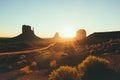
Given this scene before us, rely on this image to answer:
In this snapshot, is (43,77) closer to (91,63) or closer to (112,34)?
(91,63)

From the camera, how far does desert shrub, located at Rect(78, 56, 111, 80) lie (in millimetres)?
19891

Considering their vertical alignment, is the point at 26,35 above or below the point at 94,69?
below

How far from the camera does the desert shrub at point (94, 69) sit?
65.3ft

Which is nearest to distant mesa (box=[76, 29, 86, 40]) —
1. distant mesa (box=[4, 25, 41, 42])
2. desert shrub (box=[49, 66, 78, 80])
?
distant mesa (box=[4, 25, 41, 42])

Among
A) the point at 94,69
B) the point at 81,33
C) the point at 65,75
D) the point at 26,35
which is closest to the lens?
the point at 65,75

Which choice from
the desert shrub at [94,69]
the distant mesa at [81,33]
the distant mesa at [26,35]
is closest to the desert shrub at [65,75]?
the desert shrub at [94,69]

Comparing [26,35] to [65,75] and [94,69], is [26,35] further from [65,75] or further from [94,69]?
[65,75]

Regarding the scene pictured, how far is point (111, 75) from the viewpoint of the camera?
1936 cm

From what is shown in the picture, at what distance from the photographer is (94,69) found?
2080 centimetres

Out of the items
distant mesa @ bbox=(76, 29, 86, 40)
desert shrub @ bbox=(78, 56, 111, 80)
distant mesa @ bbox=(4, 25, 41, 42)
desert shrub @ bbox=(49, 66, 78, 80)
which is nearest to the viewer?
desert shrub @ bbox=(49, 66, 78, 80)

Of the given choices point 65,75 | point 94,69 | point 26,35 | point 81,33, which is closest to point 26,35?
point 26,35

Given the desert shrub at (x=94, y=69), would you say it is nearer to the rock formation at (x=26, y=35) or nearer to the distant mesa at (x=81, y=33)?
the distant mesa at (x=81, y=33)

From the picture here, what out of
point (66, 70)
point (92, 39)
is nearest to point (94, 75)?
point (66, 70)

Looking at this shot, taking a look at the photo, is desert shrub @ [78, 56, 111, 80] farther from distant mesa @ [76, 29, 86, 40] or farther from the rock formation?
the rock formation
